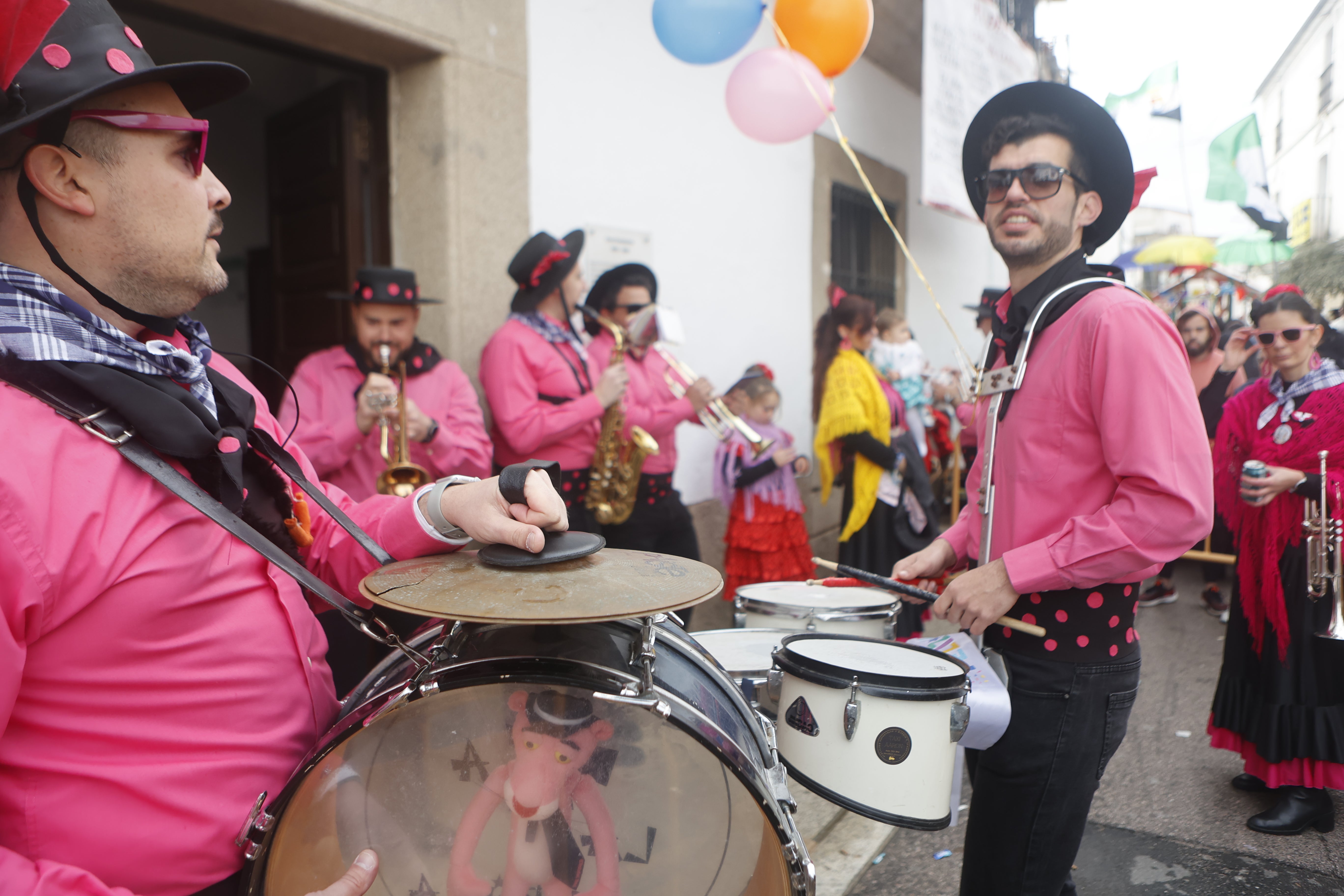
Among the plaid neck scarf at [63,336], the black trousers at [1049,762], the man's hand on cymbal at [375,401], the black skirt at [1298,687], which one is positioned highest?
the plaid neck scarf at [63,336]

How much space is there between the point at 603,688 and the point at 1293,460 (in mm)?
3410

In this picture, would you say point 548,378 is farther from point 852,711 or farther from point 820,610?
point 852,711

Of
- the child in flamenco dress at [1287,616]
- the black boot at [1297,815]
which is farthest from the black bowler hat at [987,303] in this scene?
the black boot at [1297,815]

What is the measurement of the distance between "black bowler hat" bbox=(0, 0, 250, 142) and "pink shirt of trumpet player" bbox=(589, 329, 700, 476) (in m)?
2.98

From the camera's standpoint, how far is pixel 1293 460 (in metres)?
3.38

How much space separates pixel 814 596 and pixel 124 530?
1.93 meters

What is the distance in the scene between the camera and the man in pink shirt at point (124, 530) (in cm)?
99

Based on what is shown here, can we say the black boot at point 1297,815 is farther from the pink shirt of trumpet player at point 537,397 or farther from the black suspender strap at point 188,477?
the black suspender strap at point 188,477

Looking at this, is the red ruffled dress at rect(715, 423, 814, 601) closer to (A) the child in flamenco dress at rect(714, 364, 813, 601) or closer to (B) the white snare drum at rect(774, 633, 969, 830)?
(A) the child in flamenco dress at rect(714, 364, 813, 601)

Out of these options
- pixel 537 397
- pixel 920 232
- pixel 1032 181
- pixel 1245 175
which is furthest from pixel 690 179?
pixel 1245 175

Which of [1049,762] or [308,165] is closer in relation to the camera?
[1049,762]

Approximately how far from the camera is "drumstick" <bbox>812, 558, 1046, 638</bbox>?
1.82 m

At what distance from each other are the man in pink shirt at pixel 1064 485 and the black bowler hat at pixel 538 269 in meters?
2.07

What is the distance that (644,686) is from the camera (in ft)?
3.82
